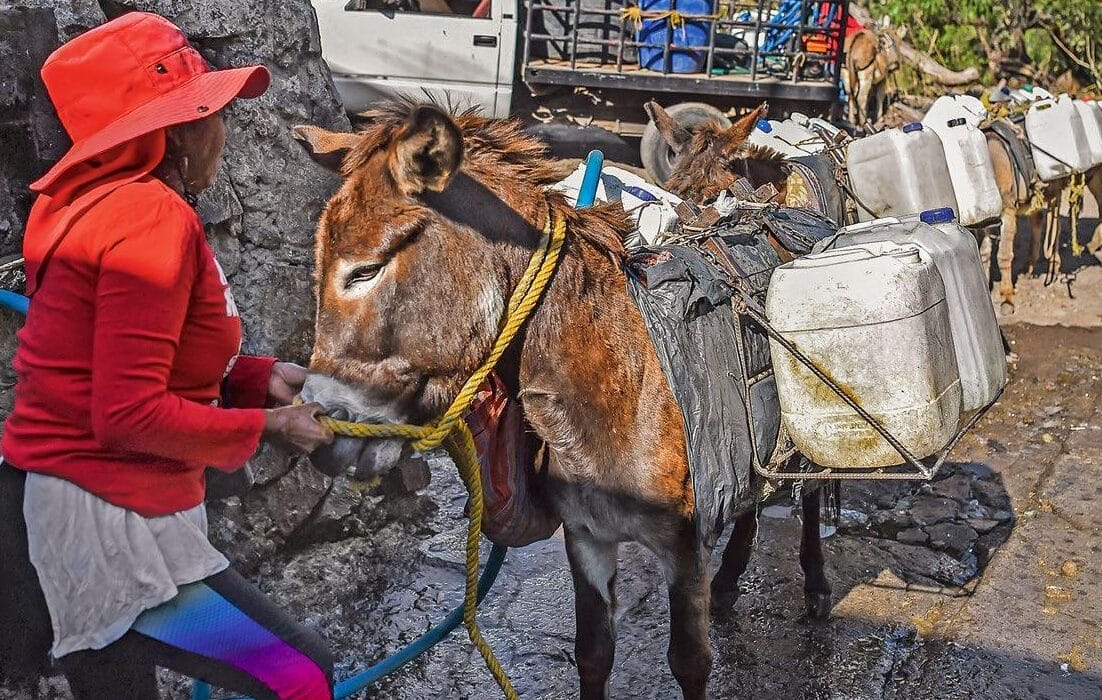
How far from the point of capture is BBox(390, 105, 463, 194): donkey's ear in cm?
210

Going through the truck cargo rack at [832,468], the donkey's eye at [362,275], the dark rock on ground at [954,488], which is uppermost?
the donkey's eye at [362,275]

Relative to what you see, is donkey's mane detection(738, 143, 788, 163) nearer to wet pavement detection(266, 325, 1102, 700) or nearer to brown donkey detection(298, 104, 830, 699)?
wet pavement detection(266, 325, 1102, 700)

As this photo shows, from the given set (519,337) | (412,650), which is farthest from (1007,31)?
(412,650)

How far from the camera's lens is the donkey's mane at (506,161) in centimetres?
239

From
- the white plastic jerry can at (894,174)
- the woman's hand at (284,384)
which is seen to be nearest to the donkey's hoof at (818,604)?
the woman's hand at (284,384)

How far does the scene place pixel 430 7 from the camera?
9062mm

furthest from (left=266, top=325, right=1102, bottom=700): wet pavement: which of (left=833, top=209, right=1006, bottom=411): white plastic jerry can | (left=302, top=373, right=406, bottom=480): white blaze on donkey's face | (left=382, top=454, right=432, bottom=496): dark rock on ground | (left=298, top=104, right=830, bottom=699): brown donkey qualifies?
(left=302, top=373, right=406, bottom=480): white blaze on donkey's face

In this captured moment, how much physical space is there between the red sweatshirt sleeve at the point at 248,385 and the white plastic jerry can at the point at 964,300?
185 cm

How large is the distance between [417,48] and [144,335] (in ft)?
25.1

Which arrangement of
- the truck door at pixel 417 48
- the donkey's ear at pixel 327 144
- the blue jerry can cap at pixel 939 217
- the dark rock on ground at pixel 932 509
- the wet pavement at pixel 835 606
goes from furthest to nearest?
the truck door at pixel 417 48
the dark rock on ground at pixel 932 509
the wet pavement at pixel 835 606
the blue jerry can cap at pixel 939 217
the donkey's ear at pixel 327 144

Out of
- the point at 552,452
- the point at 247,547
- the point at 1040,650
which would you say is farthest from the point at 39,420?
the point at 1040,650

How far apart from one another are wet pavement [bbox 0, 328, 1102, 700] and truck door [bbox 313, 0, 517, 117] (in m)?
4.89

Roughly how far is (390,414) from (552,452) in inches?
22.0

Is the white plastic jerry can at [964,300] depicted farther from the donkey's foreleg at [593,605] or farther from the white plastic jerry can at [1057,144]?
the white plastic jerry can at [1057,144]
